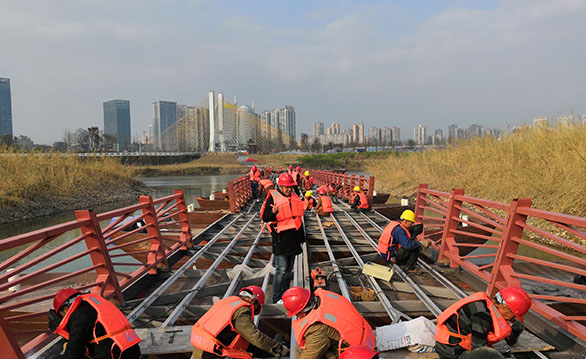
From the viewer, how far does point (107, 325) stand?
2701mm

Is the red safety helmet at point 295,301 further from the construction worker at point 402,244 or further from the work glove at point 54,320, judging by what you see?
the construction worker at point 402,244

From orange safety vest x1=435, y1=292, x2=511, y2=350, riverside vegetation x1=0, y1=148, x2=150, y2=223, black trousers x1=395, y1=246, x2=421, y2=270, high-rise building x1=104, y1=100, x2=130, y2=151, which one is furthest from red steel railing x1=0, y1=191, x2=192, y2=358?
high-rise building x1=104, y1=100, x2=130, y2=151

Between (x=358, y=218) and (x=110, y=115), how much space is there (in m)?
187

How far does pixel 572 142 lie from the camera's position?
11336mm

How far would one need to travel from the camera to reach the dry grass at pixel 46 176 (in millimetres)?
19469

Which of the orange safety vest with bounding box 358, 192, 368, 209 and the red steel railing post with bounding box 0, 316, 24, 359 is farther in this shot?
the orange safety vest with bounding box 358, 192, 368, 209

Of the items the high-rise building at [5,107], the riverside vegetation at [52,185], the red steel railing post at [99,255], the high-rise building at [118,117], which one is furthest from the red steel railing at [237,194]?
the high-rise building at [118,117]

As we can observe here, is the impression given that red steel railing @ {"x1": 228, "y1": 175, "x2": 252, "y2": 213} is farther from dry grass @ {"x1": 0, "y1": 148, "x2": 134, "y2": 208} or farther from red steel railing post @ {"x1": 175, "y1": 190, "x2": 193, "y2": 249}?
dry grass @ {"x1": 0, "y1": 148, "x2": 134, "y2": 208}

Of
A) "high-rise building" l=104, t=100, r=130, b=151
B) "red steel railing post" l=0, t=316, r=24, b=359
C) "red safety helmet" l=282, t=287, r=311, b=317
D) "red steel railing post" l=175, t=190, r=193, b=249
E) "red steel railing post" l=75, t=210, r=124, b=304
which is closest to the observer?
"red steel railing post" l=0, t=316, r=24, b=359

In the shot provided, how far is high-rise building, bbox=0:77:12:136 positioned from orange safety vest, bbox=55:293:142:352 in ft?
481

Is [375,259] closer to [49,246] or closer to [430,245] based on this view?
[430,245]

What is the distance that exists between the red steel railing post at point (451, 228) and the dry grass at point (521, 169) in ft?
23.8

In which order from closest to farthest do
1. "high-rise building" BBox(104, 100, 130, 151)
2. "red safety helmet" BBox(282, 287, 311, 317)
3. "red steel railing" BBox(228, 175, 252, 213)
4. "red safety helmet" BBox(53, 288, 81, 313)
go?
"red safety helmet" BBox(53, 288, 81, 313)
"red safety helmet" BBox(282, 287, 311, 317)
"red steel railing" BBox(228, 175, 252, 213)
"high-rise building" BBox(104, 100, 130, 151)

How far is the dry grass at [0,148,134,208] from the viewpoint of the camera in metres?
19.5
